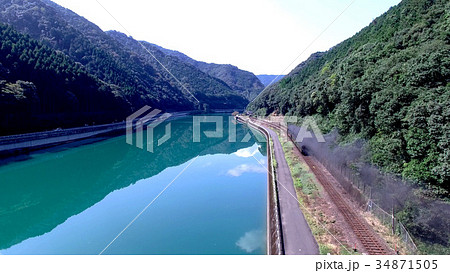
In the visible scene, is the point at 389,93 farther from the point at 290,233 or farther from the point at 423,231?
the point at 290,233

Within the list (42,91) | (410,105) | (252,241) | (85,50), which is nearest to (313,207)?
(252,241)

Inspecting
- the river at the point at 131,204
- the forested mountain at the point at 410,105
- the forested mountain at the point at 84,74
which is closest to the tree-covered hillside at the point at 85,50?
the forested mountain at the point at 84,74

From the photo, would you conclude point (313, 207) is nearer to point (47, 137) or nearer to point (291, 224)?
point (291, 224)

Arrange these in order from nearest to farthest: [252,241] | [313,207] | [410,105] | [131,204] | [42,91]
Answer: [410,105]
[252,241]
[313,207]
[131,204]
[42,91]

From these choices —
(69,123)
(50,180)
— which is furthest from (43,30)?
(50,180)

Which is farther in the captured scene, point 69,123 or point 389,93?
point 69,123

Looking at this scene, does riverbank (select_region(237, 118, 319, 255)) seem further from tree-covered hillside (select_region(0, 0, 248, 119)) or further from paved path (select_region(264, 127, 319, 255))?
tree-covered hillside (select_region(0, 0, 248, 119))
